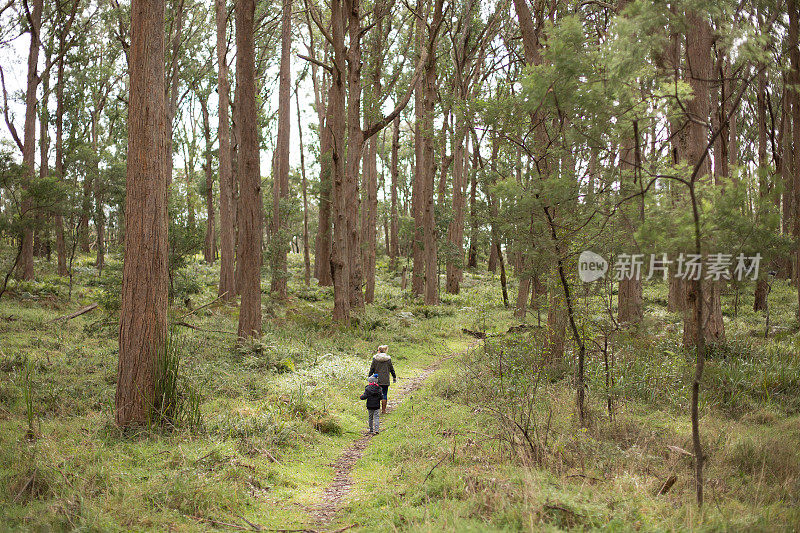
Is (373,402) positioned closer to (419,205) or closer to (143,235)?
(143,235)

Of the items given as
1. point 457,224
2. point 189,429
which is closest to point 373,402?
point 189,429

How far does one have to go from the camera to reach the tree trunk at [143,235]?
7.30 m

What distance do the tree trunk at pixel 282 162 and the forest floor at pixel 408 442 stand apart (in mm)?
8225

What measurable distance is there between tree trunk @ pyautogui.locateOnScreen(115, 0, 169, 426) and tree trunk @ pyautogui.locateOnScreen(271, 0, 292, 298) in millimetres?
12188

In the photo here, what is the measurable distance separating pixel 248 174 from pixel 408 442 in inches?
306

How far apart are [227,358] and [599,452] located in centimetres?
765

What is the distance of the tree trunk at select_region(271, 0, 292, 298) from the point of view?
19094 millimetres

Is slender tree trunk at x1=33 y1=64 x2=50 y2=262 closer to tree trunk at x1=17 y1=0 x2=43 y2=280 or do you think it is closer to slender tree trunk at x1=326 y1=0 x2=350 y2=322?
tree trunk at x1=17 y1=0 x2=43 y2=280

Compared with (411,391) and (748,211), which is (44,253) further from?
(748,211)

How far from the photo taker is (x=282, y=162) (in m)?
21.2

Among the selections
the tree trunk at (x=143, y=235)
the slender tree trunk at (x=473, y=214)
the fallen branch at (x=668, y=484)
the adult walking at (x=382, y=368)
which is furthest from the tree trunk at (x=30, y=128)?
the fallen branch at (x=668, y=484)

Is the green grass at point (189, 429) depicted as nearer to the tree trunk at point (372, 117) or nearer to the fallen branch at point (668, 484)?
the fallen branch at point (668, 484)

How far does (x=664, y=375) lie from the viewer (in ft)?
30.6

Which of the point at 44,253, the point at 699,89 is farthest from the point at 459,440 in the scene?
the point at 44,253
